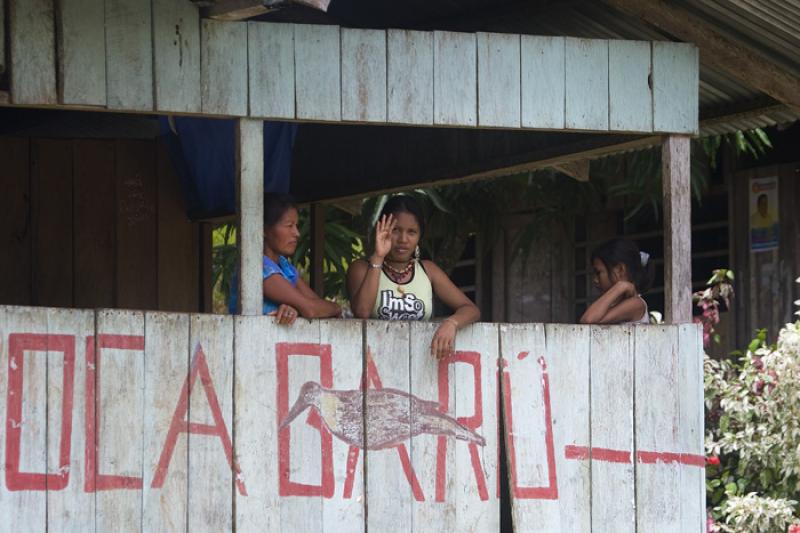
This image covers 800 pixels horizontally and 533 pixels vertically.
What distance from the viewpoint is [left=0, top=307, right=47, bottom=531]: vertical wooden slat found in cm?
521

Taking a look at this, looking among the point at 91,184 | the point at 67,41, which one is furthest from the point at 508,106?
the point at 91,184

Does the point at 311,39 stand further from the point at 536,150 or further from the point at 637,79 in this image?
the point at 536,150

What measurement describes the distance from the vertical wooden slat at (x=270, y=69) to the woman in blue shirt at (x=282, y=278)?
0.58m

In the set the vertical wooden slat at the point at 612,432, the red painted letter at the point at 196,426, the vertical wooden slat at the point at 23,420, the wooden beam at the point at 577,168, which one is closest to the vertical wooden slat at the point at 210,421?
the red painted letter at the point at 196,426

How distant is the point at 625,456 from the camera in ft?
19.7

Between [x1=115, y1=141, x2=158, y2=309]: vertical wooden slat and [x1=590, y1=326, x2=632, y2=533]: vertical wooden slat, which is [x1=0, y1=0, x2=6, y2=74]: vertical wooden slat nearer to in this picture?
[x1=590, y1=326, x2=632, y2=533]: vertical wooden slat

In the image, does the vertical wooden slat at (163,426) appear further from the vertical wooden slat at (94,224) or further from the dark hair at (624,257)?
the vertical wooden slat at (94,224)

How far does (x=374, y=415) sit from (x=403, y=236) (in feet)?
3.02

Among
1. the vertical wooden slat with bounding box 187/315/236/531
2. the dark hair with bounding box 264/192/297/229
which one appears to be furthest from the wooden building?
the dark hair with bounding box 264/192/297/229

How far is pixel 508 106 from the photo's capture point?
6.02 meters

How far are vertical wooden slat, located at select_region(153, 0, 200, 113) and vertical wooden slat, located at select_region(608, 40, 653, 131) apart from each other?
174 cm

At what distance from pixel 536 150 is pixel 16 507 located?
10.7 ft

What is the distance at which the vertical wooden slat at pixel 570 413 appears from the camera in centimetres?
594

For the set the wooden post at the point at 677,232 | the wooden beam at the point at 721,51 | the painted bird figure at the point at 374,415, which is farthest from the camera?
the wooden beam at the point at 721,51
